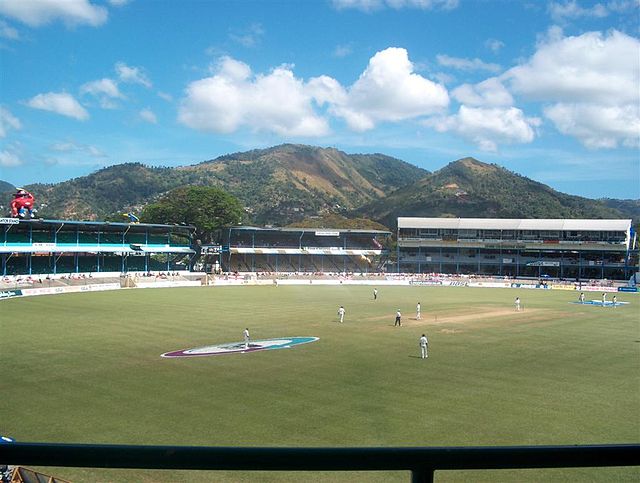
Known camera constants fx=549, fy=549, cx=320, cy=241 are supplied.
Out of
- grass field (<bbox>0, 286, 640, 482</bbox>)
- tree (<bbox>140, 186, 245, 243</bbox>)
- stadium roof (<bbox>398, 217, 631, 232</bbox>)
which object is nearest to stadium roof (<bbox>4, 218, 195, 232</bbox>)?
tree (<bbox>140, 186, 245, 243</bbox>)

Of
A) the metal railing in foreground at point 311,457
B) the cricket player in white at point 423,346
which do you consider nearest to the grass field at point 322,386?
the cricket player in white at point 423,346

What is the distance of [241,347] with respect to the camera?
28219 mm

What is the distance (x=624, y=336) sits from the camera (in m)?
34.7

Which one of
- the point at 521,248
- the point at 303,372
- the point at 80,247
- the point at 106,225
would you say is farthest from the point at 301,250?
Answer: the point at 303,372

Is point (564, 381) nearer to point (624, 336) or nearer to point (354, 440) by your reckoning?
point (354, 440)

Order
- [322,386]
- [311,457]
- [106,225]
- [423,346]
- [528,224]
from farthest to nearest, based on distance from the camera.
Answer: [528,224] → [106,225] → [423,346] → [322,386] → [311,457]

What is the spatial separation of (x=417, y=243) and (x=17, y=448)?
108668 millimetres

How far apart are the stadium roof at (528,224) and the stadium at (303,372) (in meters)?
40.9

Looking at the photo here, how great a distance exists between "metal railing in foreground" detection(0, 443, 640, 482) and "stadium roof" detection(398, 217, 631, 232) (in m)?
109

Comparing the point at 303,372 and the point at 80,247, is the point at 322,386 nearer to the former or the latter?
the point at 303,372

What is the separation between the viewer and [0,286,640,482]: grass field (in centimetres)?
1446

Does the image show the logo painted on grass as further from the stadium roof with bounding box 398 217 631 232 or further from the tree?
the stadium roof with bounding box 398 217 631 232

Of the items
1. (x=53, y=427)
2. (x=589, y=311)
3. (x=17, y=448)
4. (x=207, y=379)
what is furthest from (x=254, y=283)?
(x=17, y=448)

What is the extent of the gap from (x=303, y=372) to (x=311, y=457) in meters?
21.0
